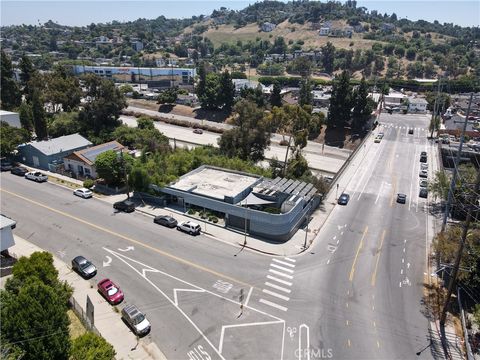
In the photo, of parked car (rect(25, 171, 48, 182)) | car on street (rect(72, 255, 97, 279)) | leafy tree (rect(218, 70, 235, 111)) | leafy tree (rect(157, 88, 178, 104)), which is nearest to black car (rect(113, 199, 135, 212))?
car on street (rect(72, 255, 97, 279))

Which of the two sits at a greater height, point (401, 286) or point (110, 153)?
point (110, 153)

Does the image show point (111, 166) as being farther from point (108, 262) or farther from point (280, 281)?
point (280, 281)

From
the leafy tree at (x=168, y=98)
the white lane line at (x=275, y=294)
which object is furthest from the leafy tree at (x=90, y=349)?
the leafy tree at (x=168, y=98)

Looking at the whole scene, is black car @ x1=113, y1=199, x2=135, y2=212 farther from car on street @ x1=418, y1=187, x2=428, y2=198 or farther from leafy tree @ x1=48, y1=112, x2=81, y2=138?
car on street @ x1=418, y1=187, x2=428, y2=198

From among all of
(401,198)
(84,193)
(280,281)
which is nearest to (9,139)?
(84,193)

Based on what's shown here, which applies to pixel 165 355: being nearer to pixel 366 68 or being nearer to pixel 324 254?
pixel 324 254

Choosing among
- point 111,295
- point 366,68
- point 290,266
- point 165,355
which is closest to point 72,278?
point 111,295
